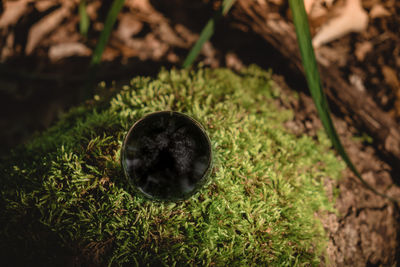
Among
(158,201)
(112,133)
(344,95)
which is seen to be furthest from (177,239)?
(344,95)

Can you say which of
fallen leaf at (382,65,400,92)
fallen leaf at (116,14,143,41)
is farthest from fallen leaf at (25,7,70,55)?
fallen leaf at (382,65,400,92)

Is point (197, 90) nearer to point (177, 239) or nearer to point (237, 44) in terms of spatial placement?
point (237, 44)

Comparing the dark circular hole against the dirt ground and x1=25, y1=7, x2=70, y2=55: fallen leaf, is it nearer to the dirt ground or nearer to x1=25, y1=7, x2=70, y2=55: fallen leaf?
the dirt ground

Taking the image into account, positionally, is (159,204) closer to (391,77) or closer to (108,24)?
(108,24)

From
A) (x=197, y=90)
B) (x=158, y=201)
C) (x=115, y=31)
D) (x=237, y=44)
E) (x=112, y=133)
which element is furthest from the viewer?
(x=115, y=31)

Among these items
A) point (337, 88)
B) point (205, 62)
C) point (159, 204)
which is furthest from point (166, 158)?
point (337, 88)
